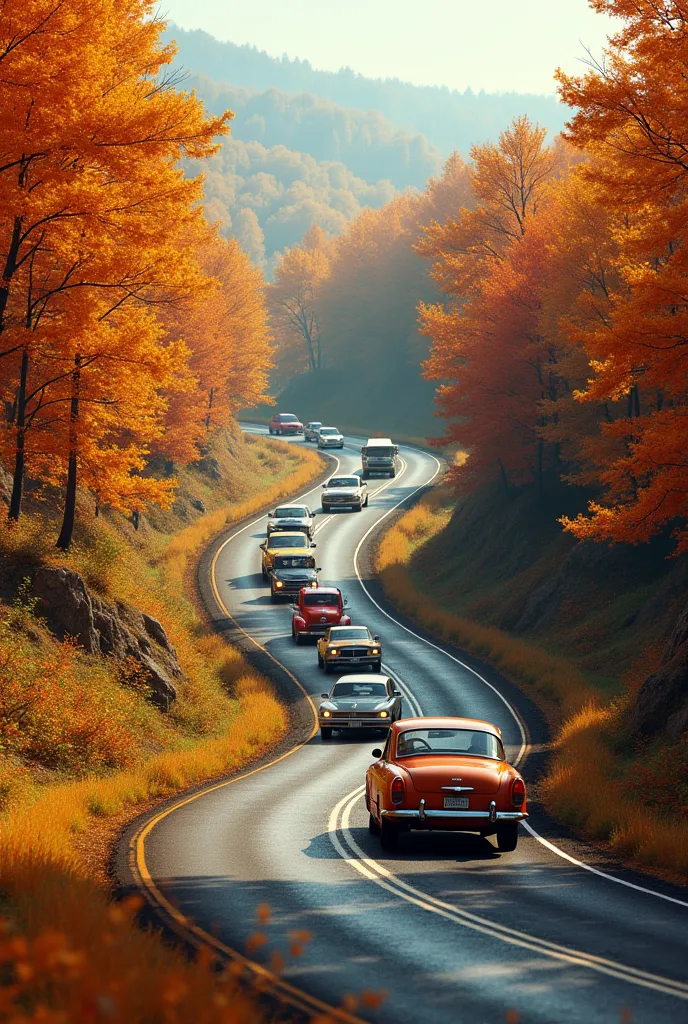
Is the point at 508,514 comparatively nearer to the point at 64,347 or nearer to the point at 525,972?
the point at 64,347

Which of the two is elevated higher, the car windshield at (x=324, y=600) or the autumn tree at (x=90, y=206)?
the autumn tree at (x=90, y=206)

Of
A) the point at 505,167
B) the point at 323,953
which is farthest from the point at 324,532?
the point at 323,953

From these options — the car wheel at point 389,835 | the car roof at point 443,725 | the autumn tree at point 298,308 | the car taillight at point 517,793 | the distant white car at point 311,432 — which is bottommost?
the car wheel at point 389,835

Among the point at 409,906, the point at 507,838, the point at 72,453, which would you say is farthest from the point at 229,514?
the point at 409,906

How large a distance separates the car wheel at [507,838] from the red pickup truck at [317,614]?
26.9 metres

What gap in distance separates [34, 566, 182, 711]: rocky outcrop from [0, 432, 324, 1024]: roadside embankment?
0.12m

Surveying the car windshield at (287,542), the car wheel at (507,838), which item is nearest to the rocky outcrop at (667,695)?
the car wheel at (507,838)

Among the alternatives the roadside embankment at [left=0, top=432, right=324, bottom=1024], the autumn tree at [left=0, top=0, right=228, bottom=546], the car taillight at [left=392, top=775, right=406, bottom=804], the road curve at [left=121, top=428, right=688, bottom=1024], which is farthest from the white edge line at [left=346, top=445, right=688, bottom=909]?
the autumn tree at [left=0, top=0, right=228, bottom=546]

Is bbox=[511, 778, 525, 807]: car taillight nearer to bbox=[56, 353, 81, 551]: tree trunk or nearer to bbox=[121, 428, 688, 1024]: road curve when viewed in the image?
bbox=[121, 428, 688, 1024]: road curve

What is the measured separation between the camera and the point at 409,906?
12953 millimetres

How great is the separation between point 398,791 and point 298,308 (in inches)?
5201

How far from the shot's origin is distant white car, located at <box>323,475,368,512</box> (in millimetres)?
72750

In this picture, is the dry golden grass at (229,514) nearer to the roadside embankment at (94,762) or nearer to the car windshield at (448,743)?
the roadside embankment at (94,762)

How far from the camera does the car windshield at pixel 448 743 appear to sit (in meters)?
17.4
